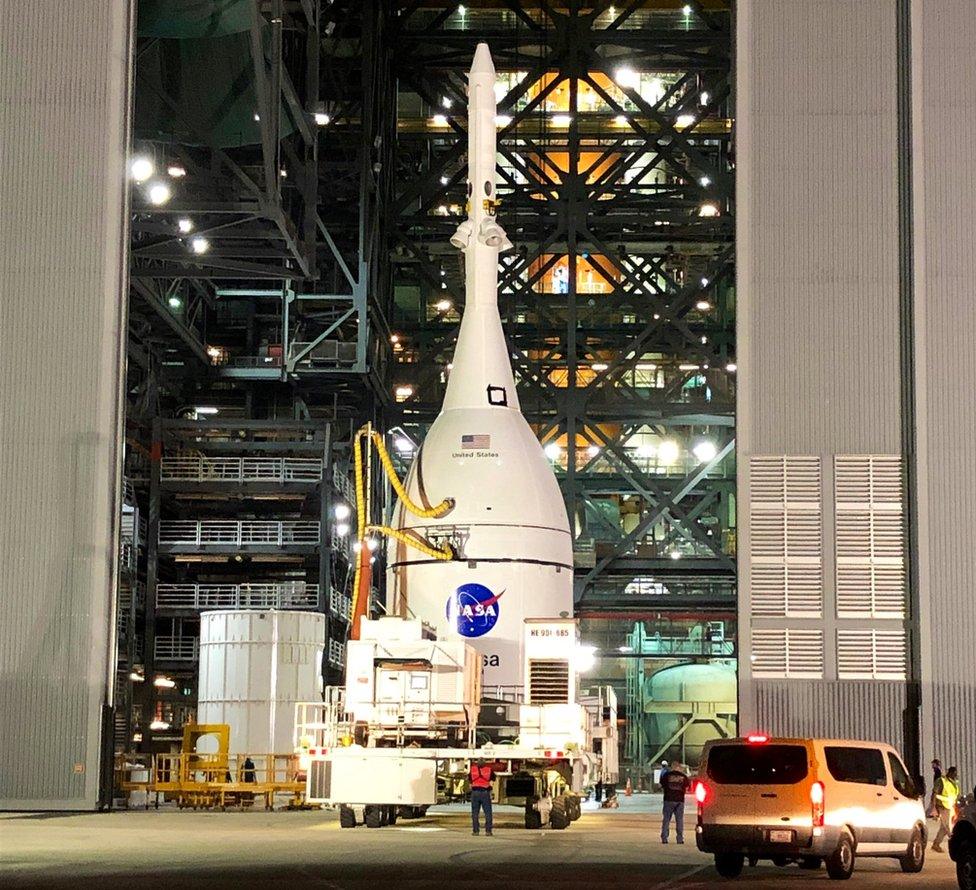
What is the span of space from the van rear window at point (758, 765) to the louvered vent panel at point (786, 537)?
1099 cm

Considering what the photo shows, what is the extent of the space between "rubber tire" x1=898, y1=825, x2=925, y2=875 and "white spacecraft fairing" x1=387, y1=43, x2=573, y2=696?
35.8ft

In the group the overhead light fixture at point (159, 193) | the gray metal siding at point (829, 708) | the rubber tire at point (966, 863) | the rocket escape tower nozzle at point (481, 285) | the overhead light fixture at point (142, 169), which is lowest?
the rubber tire at point (966, 863)

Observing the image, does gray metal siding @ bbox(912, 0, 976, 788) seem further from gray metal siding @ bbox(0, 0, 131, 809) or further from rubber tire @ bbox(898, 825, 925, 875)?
gray metal siding @ bbox(0, 0, 131, 809)

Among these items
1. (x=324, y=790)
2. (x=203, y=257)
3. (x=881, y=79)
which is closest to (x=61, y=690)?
(x=324, y=790)

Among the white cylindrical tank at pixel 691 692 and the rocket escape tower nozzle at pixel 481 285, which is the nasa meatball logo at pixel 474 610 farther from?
the white cylindrical tank at pixel 691 692

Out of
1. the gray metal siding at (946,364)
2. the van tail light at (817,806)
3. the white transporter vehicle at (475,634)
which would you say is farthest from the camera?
the gray metal siding at (946,364)

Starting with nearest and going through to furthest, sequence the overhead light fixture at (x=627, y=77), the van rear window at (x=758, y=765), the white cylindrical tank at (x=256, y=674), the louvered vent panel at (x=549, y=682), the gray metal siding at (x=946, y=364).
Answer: the van rear window at (x=758, y=765)
the louvered vent panel at (x=549, y=682)
the gray metal siding at (x=946, y=364)
the white cylindrical tank at (x=256, y=674)
the overhead light fixture at (x=627, y=77)

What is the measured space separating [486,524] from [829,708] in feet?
22.3

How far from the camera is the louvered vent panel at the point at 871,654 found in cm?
2825

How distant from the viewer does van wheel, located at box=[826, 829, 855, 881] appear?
677 inches

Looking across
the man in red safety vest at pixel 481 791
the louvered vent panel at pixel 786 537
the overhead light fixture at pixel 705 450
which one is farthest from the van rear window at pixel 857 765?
the overhead light fixture at pixel 705 450

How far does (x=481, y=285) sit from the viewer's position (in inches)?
1265

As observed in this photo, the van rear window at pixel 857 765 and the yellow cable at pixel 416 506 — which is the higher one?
the yellow cable at pixel 416 506

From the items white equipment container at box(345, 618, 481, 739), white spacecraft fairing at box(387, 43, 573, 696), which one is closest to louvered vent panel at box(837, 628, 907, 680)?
white spacecraft fairing at box(387, 43, 573, 696)
